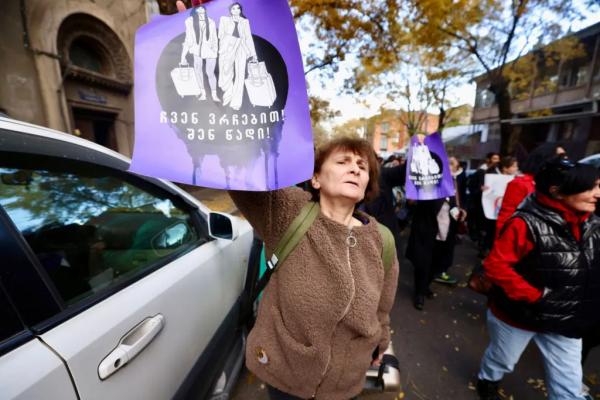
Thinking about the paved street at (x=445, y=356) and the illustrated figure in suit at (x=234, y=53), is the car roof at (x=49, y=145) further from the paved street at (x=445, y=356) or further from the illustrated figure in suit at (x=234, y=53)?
the paved street at (x=445, y=356)

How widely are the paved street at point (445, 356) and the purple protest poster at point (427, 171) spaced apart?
4.75 feet

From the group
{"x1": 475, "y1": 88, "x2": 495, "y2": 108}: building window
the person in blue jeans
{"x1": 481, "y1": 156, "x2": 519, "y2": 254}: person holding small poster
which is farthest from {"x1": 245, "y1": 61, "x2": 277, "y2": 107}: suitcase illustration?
{"x1": 475, "y1": 88, "x2": 495, "y2": 108}: building window

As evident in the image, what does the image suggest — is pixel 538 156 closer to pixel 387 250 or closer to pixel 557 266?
pixel 557 266

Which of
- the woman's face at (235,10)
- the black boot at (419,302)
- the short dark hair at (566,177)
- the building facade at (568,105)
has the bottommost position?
the black boot at (419,302)

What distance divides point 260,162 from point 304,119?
9.1 inches

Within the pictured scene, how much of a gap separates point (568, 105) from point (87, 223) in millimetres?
22956

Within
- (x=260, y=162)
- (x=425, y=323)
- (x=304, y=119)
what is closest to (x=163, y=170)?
(x=260, y=162)

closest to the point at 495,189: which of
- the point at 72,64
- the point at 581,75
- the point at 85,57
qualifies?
the point at 72,64

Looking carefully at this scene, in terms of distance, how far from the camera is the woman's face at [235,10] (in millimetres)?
894

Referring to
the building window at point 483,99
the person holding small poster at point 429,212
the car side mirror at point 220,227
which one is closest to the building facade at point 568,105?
the building window at point 483,99

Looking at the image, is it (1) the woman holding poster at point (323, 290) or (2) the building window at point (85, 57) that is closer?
(1) the woman holding poster at point (323, 290)

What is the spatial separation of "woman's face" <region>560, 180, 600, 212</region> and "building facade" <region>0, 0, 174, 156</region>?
26.6 ft

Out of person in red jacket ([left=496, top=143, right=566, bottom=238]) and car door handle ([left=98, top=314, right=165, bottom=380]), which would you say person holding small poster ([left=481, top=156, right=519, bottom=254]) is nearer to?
person in red jacket ([left=496, top=143, right=566, bottom=238])

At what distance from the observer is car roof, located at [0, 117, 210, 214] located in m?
0.88
